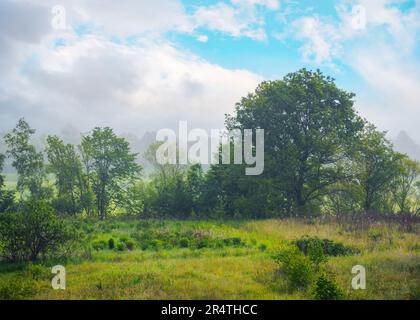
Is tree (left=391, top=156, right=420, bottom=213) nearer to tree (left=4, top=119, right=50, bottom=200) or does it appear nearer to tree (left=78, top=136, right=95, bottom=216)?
tree (left=78, top=136, right=95, bottom=216)

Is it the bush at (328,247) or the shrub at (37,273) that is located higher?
the bush at (328,247)

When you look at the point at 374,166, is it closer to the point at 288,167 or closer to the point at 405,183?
the point at 288,167

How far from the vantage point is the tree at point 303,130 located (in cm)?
3092

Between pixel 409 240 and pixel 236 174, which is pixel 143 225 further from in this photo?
pixel 409 240

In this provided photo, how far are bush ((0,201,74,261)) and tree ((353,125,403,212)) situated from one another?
2645 cm

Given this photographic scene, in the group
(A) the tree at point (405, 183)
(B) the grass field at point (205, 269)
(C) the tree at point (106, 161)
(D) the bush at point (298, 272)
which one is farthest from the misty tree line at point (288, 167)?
(D) the bush at point (298, 272)

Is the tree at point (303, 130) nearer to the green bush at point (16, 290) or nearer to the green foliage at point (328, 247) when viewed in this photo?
the green foliage at point (328, 247)

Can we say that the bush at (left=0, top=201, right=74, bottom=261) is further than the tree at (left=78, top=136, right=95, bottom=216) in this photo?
No

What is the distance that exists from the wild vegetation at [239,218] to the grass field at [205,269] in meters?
0.06

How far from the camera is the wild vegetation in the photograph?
35.3ft

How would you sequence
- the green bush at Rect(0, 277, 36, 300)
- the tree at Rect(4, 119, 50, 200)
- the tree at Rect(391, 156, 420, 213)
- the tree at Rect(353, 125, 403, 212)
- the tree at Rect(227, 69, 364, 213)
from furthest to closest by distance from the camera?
the tree at Rect(391, 156, 420, 213)
the tree at Rect(4, 119, 50, 200)
the tree at Rect(353, 125, 403, 212)
the tree at Rect(227, 69, 364, 213)
the green bush at Rect(0, 277, 36, 300)

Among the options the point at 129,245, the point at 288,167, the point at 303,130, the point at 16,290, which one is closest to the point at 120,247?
the point at 129,245

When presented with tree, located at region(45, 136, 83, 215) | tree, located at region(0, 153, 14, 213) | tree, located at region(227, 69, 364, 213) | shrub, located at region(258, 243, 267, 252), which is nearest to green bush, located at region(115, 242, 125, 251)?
shrub, located at region(258, 243, 267, 252)
